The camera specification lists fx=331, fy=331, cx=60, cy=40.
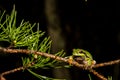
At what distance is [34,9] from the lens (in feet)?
7.83

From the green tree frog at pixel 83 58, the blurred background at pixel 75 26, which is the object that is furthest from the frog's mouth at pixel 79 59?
the blurred background at pixel 75 26

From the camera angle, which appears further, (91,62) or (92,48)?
(92,48)

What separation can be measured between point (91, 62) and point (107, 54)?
155cm

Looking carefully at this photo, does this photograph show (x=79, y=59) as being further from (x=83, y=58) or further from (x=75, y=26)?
(x=75, y=26)

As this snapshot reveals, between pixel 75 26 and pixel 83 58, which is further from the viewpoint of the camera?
pixel 75 26

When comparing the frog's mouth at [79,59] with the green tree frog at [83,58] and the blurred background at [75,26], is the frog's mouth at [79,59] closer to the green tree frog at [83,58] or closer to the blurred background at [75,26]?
the green tree frog at [83,58]

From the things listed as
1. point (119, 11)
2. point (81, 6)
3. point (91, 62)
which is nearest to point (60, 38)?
point (81, 6)

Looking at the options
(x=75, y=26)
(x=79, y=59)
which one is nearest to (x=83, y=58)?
(x=79, y=59)

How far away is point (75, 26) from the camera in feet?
7.96

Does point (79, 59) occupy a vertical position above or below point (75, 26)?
below

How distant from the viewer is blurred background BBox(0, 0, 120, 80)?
2277 millimetres

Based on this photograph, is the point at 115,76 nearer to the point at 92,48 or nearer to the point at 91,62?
the point at 92,48

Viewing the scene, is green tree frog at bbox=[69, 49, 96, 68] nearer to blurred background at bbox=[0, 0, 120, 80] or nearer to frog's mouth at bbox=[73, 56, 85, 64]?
frog's mouth at bbox=[73, 56, 85, 64]

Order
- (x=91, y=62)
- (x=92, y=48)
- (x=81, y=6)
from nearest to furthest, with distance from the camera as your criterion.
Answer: (x=91, y=62)
(x=81, y=6)
(x=92, y=48)
